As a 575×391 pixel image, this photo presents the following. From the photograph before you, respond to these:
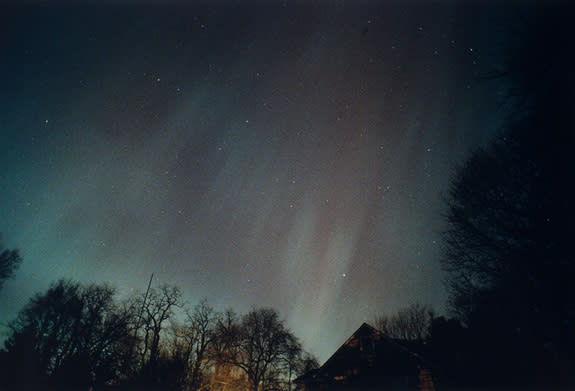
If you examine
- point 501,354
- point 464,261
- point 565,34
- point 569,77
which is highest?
point 565,34

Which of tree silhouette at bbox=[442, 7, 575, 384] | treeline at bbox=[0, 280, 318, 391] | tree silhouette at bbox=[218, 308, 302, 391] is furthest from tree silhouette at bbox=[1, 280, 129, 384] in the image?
tree silhouette at bbox=[442, 7, 575, 384]

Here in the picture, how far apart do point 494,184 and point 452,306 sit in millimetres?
11426

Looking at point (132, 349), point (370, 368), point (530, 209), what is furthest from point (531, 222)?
point (132, 349)

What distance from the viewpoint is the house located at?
17359 mm

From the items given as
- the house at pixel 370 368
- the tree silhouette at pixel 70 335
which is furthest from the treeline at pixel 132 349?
the house at pixel 370 368

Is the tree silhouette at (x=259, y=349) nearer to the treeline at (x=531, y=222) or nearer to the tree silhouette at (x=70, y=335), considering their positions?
the tree silhouette at (x=70, y=335)

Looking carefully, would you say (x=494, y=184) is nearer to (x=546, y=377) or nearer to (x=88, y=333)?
(x=546, y=377)

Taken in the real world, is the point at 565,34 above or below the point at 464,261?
above

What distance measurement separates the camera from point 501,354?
688 inches

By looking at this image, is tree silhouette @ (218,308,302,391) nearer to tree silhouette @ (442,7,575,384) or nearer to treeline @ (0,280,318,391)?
treeline @ (0,280,318,391)

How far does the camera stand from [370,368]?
1856 cm

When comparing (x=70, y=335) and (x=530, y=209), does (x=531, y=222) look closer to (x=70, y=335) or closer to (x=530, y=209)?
(x=530, y=209)

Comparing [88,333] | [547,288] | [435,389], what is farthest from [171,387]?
[547,288]

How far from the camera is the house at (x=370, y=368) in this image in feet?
57.0
